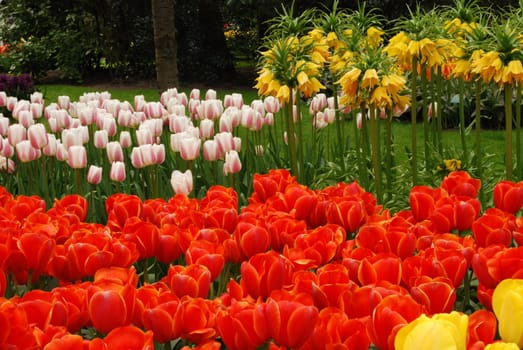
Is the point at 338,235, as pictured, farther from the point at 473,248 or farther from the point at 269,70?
the point at 269,70

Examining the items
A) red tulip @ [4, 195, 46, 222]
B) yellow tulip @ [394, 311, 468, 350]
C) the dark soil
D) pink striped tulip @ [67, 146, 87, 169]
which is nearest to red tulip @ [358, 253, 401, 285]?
yellow tulip @ [394, 311, 468, 350]

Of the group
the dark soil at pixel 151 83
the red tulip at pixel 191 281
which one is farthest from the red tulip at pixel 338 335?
the dark soil at pixel 151 83

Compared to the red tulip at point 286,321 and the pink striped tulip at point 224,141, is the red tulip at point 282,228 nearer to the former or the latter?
the red tulip at point 286,321

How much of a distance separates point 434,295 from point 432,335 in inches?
19.6

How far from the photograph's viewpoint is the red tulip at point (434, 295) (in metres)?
1.78

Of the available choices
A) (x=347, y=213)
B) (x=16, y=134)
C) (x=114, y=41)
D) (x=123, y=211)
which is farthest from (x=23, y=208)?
(x=114, y=41)

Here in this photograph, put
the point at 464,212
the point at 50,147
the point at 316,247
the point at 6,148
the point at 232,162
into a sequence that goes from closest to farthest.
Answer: the point at 316,247, the point at 464,212, the point at 232,162, the point at 50,147, the point at 6,148

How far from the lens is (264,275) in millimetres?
1891

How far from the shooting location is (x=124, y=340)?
155 cm

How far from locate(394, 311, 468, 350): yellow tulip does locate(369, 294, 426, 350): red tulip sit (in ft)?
0.51

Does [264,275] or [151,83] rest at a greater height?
[264,275]

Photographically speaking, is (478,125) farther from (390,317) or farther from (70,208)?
(390,317)

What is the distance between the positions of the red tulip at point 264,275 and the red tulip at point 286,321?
269 mm

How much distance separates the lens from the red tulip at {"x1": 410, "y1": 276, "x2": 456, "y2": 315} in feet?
5.84
